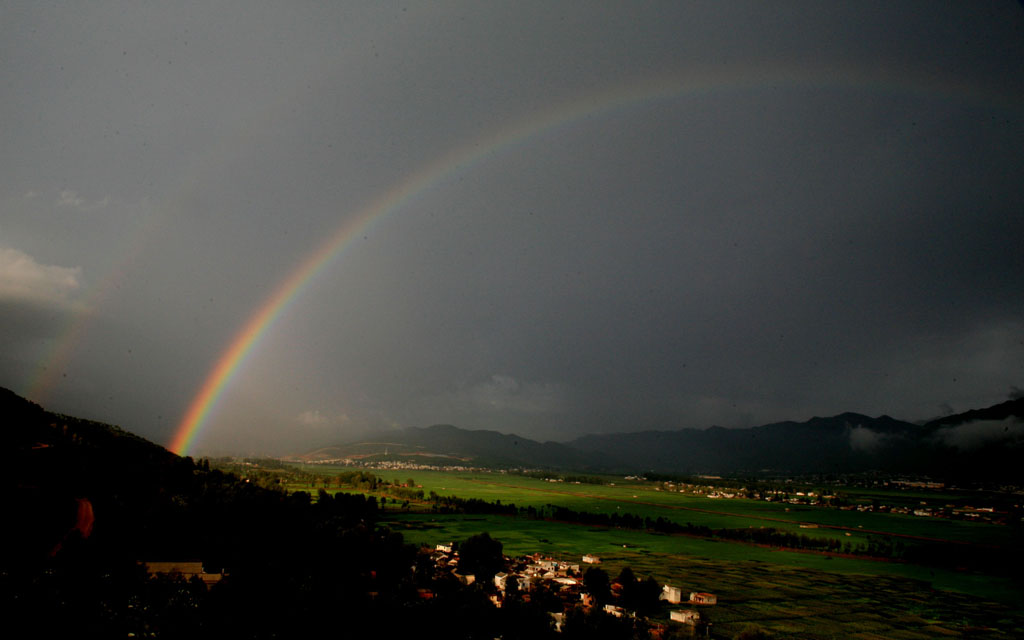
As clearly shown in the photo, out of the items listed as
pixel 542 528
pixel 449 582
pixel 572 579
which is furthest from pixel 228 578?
pixel 542 528

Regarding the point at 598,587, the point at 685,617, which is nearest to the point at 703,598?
the point at 685,617

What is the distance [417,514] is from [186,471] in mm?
30794

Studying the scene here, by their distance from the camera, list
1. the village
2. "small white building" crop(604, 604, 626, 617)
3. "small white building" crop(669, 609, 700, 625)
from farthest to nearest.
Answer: "small white building" crop(669, 609, 700, 625) < "small white building" crop(604, 604, 626, 617) < the village

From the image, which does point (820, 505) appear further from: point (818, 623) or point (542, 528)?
point (818, 623)

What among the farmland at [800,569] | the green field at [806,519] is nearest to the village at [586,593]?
the farmland at [800,569]

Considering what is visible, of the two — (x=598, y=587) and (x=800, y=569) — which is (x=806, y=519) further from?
(x=598, y=587)

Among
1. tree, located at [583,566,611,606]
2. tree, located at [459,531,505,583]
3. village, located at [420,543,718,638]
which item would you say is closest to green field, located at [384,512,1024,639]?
village, located at [420,543,718,638]

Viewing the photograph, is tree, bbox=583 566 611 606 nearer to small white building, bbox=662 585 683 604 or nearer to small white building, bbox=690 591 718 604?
small white building, bbox=662 585 683 604

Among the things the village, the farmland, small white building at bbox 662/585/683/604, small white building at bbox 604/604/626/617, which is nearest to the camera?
the village

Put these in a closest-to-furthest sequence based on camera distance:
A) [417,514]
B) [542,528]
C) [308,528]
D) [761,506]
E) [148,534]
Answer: [148,534] → [308,528] → [542,528] → [417,514] → [761,506]

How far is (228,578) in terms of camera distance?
2361 centimetres

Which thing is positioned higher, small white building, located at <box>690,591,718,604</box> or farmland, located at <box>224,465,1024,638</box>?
small white building, located at <box>690,591,718,604</box>

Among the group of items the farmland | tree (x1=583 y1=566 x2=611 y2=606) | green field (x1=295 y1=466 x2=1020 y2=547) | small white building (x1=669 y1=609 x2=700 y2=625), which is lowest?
green field (x1=295 y1=466 x2=1020 y2=547)

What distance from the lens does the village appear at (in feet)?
90.6
